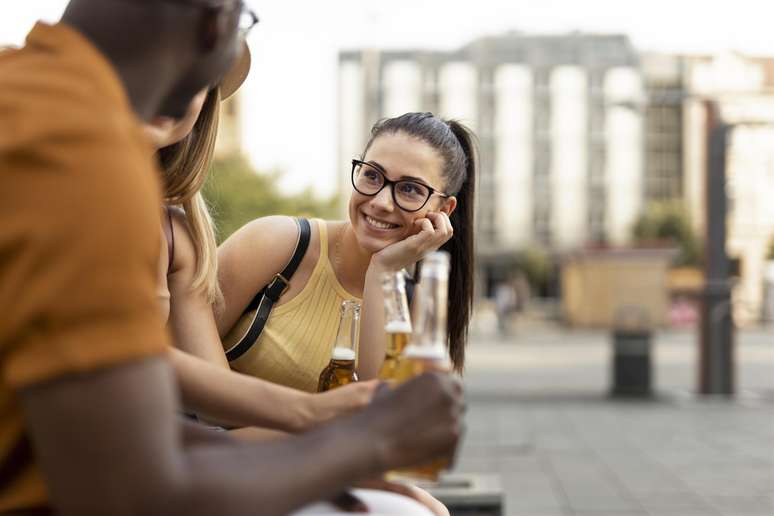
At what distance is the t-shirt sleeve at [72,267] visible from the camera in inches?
41.5

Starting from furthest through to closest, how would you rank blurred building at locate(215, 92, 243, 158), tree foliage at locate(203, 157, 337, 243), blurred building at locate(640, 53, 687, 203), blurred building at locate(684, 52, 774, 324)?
blurred building at locate(640, 53, 687, 203), blurred building at locate(684, 52, 774, 324), blurred building at locate(215, 92, 243, 158), tree foliage at locate(203, 157, 337, 243)

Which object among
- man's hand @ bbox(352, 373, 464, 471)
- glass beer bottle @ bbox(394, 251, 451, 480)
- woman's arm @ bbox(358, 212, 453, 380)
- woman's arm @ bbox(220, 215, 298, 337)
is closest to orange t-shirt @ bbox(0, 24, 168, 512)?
man's hand @ bbox(352, 373, 464, 471)

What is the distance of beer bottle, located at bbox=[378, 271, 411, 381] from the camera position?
1564 millimetres

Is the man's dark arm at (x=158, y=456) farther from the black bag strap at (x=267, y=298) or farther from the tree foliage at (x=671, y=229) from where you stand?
the tree foliage at (x=671, y=229)

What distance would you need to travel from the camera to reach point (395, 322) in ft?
5.17

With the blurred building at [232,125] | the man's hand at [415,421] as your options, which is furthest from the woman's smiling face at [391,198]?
the blurred building at [232,125]

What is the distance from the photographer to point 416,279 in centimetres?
274

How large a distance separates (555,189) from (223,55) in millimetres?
69606

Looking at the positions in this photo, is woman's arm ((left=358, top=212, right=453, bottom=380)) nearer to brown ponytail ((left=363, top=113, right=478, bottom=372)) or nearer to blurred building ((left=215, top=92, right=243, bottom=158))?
brown ponytail ((left=363, top=113, right=478, bottom=372))

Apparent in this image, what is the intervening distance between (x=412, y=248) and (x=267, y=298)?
1.20ft

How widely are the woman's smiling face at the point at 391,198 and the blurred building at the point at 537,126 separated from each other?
217 ft

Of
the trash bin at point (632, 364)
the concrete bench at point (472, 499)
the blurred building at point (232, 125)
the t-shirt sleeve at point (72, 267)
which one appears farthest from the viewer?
the blurred building at point (232, 125)

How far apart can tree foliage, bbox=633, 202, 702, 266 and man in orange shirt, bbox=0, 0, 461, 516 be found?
59.0 m

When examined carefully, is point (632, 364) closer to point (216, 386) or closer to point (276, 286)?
point (276, 286)
